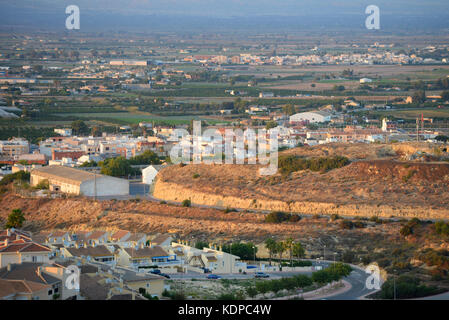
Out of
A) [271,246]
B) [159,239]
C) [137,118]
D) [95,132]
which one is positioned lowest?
[137,118]

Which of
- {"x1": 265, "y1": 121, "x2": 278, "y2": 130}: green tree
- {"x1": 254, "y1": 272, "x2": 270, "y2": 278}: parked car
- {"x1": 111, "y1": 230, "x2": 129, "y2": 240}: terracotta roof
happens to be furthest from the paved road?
{"x1": 265, "y1": 121, "x2": 278, "y2": 130}: green tree

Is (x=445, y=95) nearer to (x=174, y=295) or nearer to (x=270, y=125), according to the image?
(x=270, y=125)

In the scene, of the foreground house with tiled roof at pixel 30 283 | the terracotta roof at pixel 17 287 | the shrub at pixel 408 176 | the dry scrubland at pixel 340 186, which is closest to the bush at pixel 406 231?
the dry scrubland at pixel 340 186

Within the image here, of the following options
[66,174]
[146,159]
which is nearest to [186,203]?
[66,174]

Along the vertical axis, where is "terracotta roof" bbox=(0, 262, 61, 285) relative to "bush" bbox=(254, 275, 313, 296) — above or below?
above

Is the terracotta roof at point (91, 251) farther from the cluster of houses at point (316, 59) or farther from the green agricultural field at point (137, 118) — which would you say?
the cluster of houses at point (316, 59)

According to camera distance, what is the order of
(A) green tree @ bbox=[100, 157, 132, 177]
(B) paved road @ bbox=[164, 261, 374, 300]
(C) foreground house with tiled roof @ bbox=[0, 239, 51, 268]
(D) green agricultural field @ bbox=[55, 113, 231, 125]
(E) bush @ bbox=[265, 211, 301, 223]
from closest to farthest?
(B) paved road @ bbox=[164, 261, 374, 300]
(C) foreground house with tiled roof @ bbox=[0, 239, 51, 268]
(E) bush @ bbox=[265, 211, 301, 223]
(A) green tree @ bbox=[100, 157, 132, 177]
(D) green agricultural field @ bbox=[55, 113, 231, 125]

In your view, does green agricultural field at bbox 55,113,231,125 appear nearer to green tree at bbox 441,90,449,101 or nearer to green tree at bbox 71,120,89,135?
green tree at bbox 71,120,89,135
